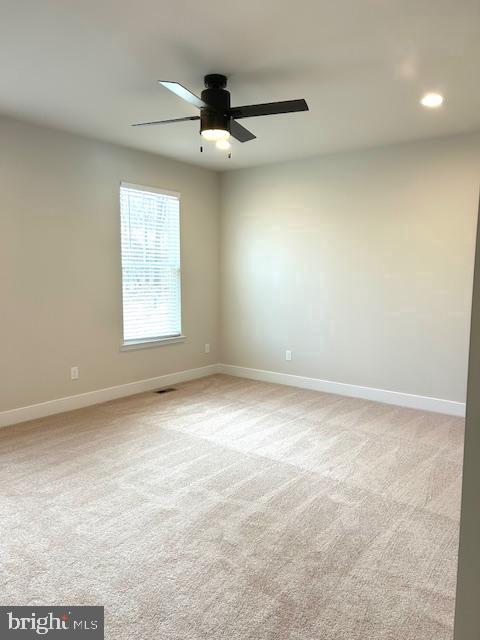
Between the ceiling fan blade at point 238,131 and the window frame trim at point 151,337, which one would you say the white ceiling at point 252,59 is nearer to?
the ceiling fan blade at point 238,131

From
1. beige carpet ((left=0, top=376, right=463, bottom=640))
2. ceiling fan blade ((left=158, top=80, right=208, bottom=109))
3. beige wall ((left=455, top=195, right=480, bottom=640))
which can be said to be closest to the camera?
beige wall ((left=455, top=195, right=480, bottom=640))

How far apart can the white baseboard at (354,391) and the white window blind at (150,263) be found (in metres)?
1.14

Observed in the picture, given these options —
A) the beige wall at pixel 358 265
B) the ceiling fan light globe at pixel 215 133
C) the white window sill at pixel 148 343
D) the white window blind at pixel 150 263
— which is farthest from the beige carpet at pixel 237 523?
the ceiling fan light globe at pixel 215 133

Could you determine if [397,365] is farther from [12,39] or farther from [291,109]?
[12,39]

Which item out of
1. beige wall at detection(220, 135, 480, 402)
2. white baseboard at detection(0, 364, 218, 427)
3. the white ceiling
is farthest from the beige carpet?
the white ceiling

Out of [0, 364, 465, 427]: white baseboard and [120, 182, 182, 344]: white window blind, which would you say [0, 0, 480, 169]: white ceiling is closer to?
[120, 182, 182, 344]: white window blind

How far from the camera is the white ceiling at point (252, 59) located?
89.0 inches

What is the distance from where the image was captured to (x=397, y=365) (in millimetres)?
4836

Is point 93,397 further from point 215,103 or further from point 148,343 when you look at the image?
point 215,103

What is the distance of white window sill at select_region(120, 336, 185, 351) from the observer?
201 inches

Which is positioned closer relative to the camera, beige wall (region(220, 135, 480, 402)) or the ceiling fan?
the ceiling fan

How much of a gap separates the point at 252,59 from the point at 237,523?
2.79m

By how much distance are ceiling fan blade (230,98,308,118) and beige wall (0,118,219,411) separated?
7.31ft

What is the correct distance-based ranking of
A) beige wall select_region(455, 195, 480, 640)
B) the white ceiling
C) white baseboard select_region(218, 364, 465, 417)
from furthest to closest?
white baseboard select_region(218, 364, 465, 417), the white ceiling, beige wall select_region(455, 195, 480, 640)
